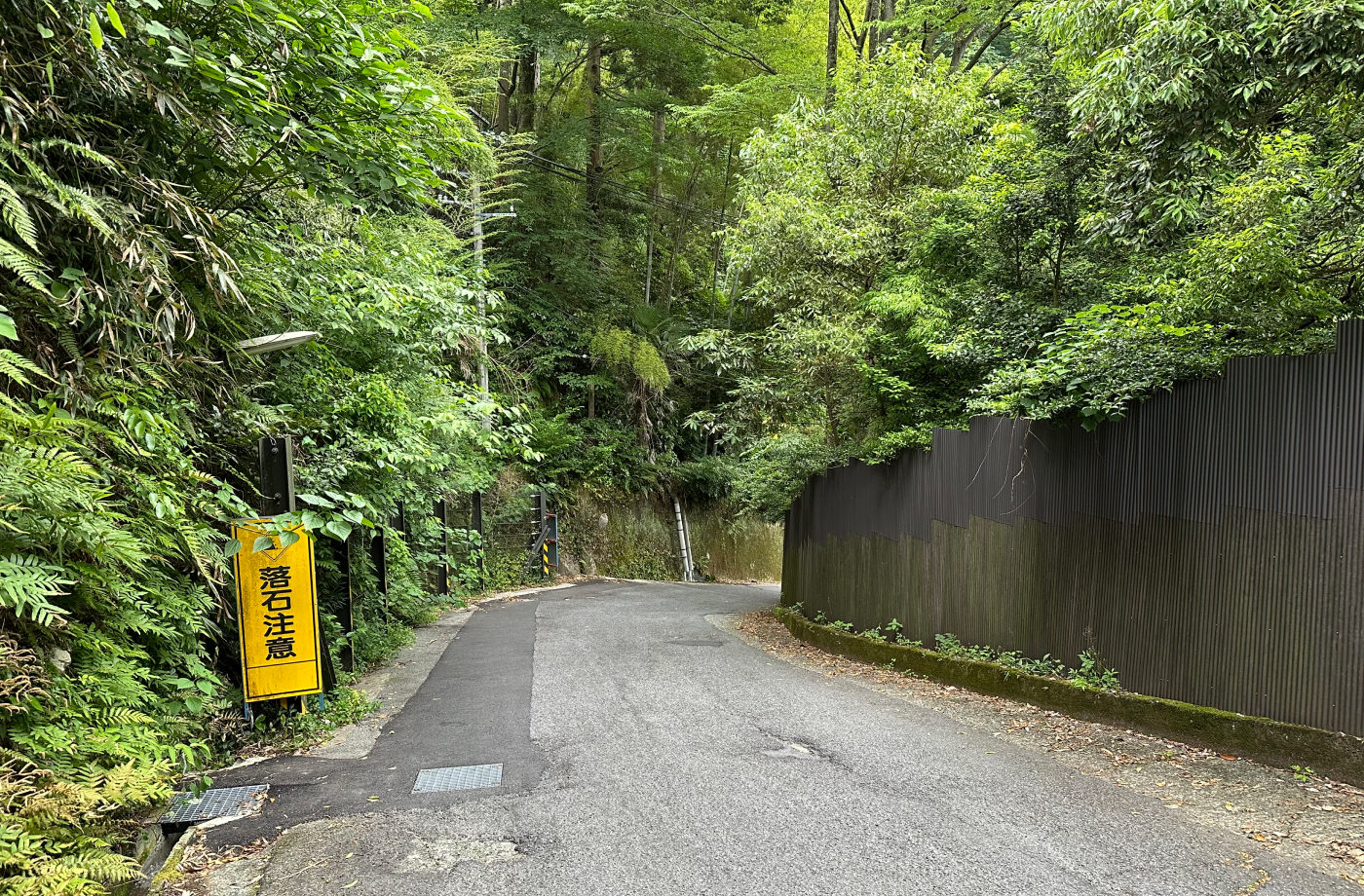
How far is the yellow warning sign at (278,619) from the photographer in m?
5.49

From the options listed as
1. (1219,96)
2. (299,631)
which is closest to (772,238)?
(1219,96)

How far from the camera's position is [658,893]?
3.42 meters

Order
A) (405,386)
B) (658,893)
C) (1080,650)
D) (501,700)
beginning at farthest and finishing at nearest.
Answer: (405,386) < (501,700) < (1080,650) < (658,893)

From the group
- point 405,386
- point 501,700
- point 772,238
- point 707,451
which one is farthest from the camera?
point 707,451

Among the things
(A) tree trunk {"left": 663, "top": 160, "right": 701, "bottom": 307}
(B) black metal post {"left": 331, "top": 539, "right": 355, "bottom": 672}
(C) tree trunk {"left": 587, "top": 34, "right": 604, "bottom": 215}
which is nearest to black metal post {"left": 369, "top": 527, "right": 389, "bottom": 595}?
(B) black metal post {"left": 331, "top": 539, "right": 355, "bottom": 672}

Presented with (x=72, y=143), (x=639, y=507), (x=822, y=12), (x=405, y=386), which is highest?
(x=822, y=12)

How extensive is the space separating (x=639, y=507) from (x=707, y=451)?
3.71 metres

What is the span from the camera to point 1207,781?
4707 millimetres

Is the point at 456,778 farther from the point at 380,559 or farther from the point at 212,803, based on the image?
the point at 380,559

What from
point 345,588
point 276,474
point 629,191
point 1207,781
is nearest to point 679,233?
point 629,191

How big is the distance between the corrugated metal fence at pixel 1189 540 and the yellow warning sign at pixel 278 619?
19.6ft

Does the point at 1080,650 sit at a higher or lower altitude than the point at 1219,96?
lower

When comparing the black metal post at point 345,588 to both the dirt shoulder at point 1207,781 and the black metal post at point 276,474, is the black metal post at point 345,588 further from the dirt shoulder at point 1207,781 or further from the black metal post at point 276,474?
the dirt shoulder at point 1207,781

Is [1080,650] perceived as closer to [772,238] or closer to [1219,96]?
[1219,96]
